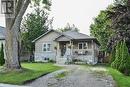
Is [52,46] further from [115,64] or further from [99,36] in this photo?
[115,64]

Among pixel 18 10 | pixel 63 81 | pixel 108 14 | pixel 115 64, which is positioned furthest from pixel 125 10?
pixel 63 81

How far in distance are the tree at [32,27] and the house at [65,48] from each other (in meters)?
7.21

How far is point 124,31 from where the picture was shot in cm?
2836

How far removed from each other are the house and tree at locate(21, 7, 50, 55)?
721 cm

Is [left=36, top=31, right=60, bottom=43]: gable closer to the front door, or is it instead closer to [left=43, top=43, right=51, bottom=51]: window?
[left=43, top=43, right=51, bottom=51]: window

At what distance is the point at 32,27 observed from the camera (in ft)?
172

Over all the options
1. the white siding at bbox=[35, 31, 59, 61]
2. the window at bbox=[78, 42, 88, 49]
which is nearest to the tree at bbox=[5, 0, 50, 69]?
the window at bbox=[78, 42, 88, 49]

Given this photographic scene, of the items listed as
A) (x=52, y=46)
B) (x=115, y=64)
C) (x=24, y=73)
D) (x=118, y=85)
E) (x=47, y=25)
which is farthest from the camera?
(x=47, y=25)

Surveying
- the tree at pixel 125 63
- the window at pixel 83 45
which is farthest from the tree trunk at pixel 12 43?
the window at pixel 83 45

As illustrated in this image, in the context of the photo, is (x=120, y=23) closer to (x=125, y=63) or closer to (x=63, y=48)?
(x=125, y=63)

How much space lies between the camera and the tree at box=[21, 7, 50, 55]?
49.4 m

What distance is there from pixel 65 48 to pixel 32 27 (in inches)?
541

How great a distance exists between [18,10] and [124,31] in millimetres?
11564

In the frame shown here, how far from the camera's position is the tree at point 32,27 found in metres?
49.4
